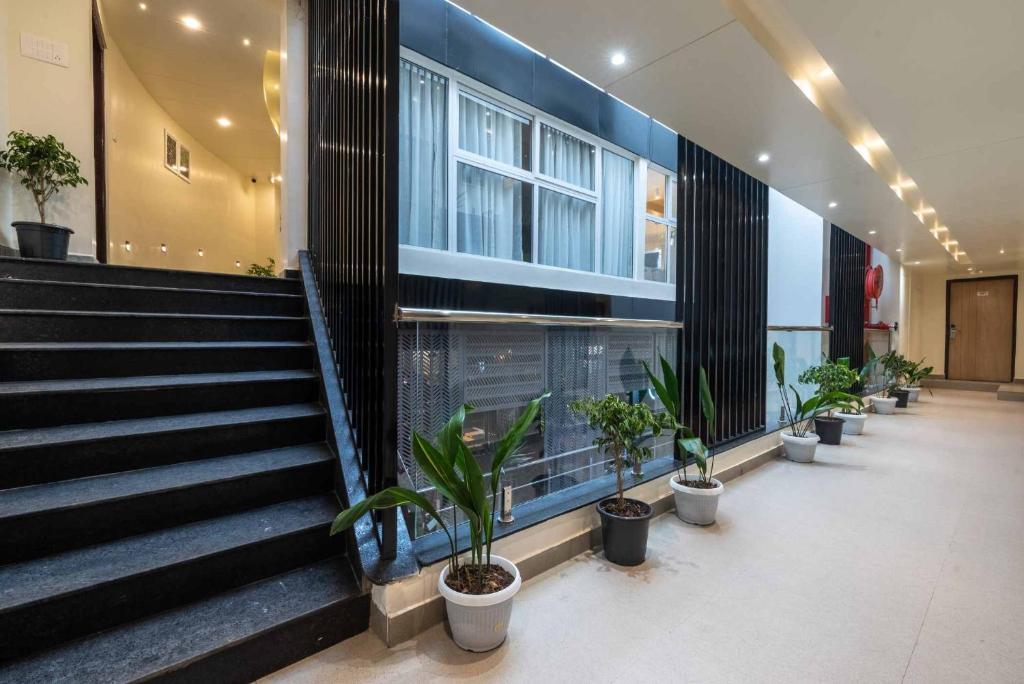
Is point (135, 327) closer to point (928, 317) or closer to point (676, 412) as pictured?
point (676, 412)

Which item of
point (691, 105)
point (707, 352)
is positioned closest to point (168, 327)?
point (691, 105)

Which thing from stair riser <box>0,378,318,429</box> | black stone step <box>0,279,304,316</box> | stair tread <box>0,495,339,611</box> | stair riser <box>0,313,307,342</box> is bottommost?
stair tread <box>0,495,339,611</box>

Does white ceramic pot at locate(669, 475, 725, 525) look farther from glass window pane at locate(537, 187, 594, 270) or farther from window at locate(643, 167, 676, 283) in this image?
window at locate(643, 167, 676, 283)

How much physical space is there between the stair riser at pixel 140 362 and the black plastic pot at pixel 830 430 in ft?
16.6

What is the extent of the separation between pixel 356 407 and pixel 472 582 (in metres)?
0.93

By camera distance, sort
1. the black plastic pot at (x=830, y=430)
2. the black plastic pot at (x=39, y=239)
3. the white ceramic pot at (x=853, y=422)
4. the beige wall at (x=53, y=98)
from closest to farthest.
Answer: the black plastic pot at (x=39, y=239) → the beige wall at (x=53, y=98) → the black plastic pot at (x=830, y=430) → the white ceramic pot at (x=853, y=422)

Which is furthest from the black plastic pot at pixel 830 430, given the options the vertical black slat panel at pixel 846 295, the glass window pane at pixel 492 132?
the glass window pane at pixel 492 132

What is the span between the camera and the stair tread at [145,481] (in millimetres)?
1498

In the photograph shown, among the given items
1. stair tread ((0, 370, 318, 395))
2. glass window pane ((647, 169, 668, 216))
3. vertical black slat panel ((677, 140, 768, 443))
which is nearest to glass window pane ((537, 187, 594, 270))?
glass window pane ((647, 169, 668, 216))

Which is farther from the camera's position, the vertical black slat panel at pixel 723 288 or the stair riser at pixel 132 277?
the vertical black slat panel at pixel 723 288

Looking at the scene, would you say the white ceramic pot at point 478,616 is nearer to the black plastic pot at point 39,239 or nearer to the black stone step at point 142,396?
the black stone step at point 142,396

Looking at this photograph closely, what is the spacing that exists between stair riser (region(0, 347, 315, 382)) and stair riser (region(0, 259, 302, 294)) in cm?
72

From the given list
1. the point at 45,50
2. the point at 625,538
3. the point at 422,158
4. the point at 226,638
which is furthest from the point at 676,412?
the point at 45,50

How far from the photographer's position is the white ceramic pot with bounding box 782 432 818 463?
13.0 ft
